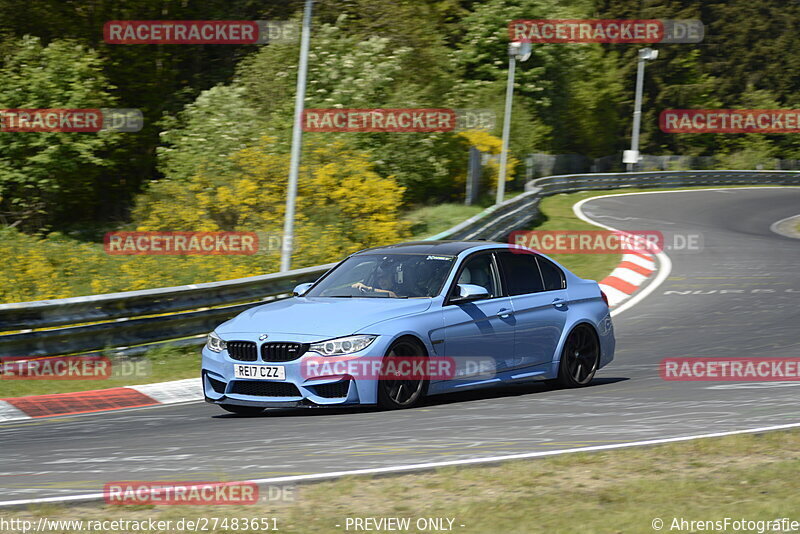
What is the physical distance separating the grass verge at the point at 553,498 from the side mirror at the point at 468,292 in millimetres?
3035

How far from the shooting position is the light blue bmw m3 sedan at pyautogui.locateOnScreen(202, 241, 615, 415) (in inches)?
348

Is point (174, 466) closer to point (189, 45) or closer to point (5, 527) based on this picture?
point (5, 527)

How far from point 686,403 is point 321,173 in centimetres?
1573

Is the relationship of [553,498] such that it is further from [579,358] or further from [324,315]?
[579,358]

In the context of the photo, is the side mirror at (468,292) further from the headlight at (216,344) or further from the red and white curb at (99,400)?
the red and white curb at (99,400)

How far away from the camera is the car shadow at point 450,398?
30.4 feet

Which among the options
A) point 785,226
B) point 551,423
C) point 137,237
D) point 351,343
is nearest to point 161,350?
point 351,343

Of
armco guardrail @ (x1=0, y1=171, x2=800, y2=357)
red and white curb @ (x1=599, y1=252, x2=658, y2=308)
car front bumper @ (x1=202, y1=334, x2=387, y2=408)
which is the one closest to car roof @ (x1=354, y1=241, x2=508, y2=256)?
car front bumper @ (x1=202, y1=334, x2=387, y2=408)

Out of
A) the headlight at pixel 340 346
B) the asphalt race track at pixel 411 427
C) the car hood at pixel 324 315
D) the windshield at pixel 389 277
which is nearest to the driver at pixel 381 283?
the windshield at pixel 389 277

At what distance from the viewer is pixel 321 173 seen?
947 inches

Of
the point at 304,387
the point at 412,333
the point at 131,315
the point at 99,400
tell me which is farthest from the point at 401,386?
the point at 131,315

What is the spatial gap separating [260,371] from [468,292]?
1959 millimetres

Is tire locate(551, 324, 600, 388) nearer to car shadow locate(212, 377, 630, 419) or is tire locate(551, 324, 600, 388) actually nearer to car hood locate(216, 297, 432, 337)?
car shadow locate(212, 377, 630, 419)

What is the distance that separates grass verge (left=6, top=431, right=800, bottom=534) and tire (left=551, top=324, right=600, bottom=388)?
3.99 metres
